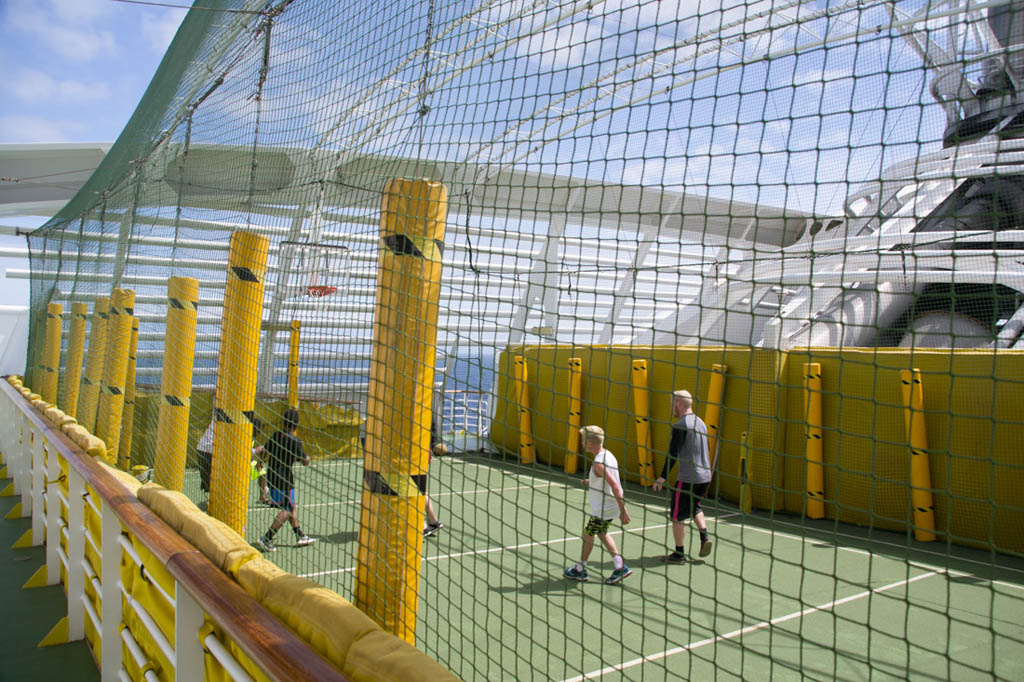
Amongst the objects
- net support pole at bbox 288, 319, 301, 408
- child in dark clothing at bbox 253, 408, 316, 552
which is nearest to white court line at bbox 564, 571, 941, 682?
net support pole at bbox 288, 319, 301, 408

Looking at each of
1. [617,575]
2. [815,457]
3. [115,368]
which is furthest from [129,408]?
[815,457]

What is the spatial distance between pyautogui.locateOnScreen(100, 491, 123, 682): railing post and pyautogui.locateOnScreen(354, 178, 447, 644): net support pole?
1595mm

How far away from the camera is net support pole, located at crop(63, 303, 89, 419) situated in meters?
8.41

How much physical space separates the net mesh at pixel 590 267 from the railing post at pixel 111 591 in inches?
40.0

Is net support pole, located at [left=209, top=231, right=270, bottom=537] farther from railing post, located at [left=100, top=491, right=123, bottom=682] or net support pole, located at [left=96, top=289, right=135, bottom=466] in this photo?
net support pole, located at [left=96, top=289, right=135, bottom=466]

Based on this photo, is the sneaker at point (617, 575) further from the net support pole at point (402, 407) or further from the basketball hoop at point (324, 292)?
the net support pole at point (402, 407)

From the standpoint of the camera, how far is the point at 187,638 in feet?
7.14

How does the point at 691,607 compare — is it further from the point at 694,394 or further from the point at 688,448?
the point at 694,394

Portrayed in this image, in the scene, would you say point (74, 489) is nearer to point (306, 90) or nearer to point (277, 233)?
point (277, 233)

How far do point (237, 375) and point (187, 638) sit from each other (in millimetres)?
1687

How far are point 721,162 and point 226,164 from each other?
3.40 meters

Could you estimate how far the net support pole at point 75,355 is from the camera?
8.41 meters

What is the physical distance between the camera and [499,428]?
45.0 feet

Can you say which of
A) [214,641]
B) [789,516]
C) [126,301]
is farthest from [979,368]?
[126,301]
